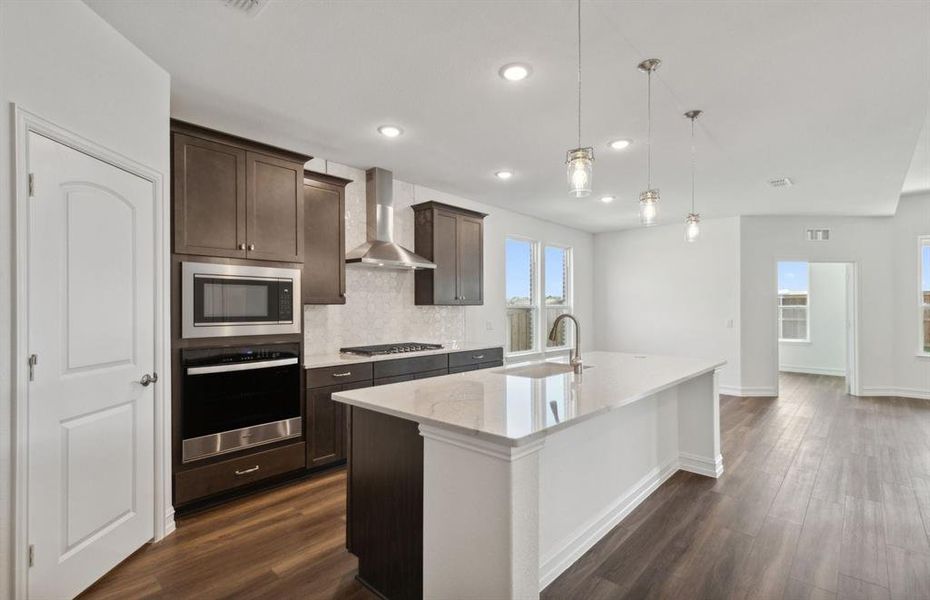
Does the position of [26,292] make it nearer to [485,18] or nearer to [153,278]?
[153,278]

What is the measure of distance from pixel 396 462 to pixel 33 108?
77.6 inches

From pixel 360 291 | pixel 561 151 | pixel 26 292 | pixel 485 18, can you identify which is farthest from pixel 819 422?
pixel 26 292

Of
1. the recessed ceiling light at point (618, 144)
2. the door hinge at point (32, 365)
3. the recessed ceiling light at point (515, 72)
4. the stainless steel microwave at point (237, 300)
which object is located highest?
the recessed ceiling light at point (515, 72)

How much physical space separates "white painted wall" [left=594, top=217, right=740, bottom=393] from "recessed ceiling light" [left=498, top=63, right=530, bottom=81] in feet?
18.0

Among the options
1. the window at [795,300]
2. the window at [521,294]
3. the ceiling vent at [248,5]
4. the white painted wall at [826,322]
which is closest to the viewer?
the ceiling vent at [248,5]

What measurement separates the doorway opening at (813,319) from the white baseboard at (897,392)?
6.21ft

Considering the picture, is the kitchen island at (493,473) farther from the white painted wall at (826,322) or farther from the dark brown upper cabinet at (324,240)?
the white painted wall at (826,322)

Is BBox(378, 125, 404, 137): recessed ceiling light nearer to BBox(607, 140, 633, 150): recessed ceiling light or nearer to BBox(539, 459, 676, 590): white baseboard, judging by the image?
BBox(607, 140, 633, 150): recessed ceiling light

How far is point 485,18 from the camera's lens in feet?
6.72

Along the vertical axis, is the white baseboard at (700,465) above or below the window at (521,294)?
below

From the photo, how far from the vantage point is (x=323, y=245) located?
3773 mm

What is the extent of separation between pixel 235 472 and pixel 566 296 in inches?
222

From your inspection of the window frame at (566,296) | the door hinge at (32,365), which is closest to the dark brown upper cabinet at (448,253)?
the window frame at (566,296)

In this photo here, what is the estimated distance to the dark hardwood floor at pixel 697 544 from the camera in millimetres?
2066
